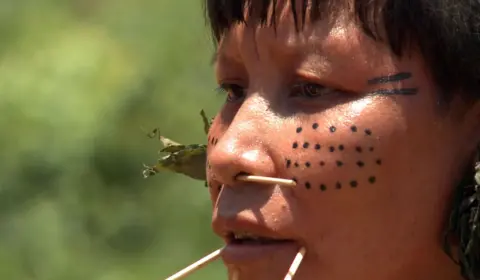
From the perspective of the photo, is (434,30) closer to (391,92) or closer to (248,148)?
(391,92)

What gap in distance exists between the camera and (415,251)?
2314 millimetres

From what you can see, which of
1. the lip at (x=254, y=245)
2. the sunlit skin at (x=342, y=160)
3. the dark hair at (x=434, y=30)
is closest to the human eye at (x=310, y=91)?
the sunlit skin at (x=342, y=160)

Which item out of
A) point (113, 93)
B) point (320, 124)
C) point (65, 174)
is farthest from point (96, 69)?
point (320, 124)

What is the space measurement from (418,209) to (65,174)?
295 centimetres

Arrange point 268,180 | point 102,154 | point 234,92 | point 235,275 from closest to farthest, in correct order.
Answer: point 268,180 → point 235,275 → point 234,92 → point 102,154

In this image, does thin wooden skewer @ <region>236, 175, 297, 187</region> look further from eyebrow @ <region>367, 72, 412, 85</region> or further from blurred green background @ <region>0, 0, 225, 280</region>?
blurred green background @ <region>0, 0, 225, 280</region>

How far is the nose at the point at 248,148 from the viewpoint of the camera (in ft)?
7.45

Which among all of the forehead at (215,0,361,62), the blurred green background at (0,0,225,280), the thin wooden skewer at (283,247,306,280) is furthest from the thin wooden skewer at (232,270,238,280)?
the blurred green background at (0,0,225,280)

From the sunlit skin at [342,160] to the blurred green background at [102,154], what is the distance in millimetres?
2527

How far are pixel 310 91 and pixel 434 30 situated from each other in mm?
262

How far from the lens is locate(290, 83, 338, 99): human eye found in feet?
7.55

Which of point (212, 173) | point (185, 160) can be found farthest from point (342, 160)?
point (185, 160)

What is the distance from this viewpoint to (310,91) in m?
2.31

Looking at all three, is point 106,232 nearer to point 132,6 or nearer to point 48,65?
point 48,65
